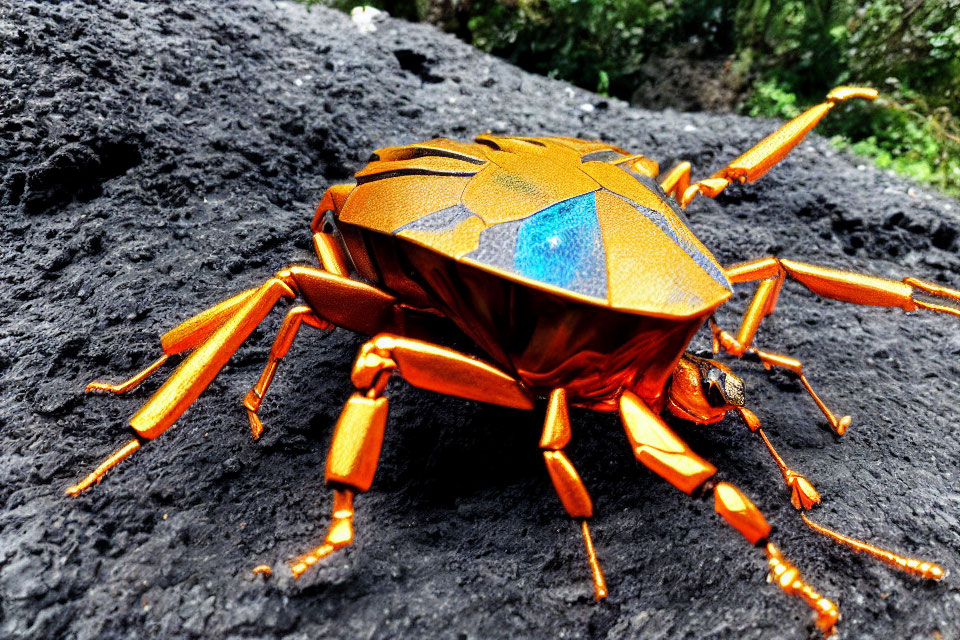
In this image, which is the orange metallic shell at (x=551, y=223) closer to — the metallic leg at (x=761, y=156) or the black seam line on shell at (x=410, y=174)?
the black seam line on shell at (x=410, y=174)

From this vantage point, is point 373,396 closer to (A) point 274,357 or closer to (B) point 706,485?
(A) point 274,357

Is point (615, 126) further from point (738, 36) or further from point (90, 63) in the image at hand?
point (90, 63)

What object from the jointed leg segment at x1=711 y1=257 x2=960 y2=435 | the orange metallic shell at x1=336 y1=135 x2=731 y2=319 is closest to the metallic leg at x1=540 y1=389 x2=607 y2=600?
the orange metallic shell at x1=336 y1=135 x2=731 y2=319

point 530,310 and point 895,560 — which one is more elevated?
point 530,310

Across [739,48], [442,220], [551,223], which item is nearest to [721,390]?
[551,223]

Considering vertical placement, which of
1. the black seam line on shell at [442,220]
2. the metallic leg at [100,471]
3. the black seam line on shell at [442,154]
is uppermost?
the black seam line on shell at [442,154]

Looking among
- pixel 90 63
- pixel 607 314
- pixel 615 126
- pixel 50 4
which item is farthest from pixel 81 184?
pixel 615 126

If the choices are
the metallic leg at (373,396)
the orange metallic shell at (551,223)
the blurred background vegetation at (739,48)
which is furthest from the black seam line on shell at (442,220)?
the blurred background vegetation at (739,48)
